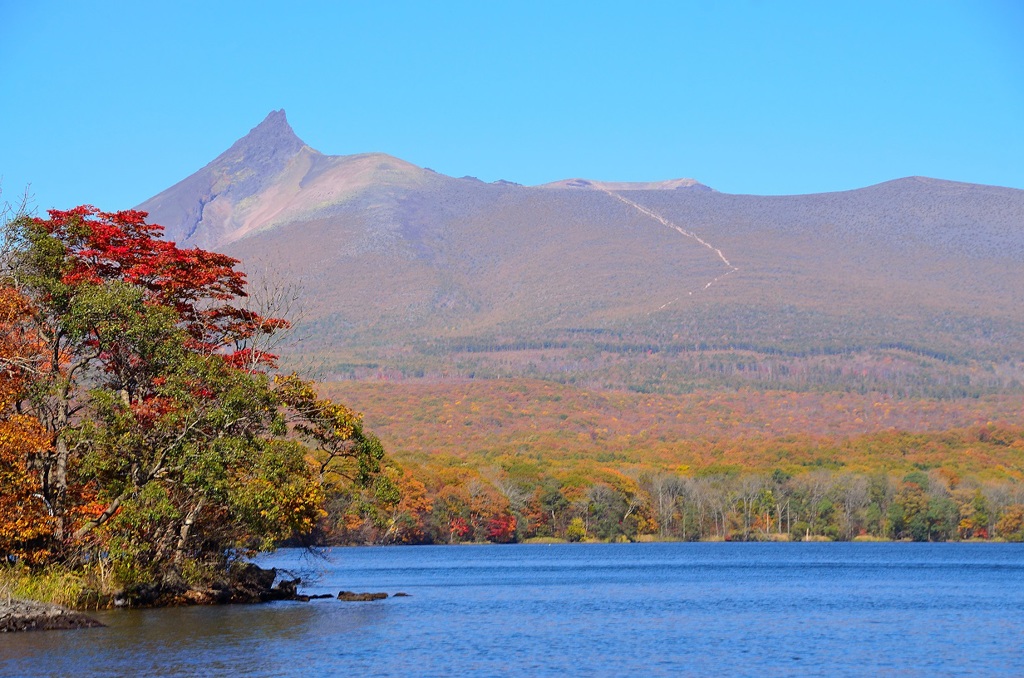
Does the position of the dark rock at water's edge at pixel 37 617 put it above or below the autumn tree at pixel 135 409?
below

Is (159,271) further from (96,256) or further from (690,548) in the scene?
(690,548)

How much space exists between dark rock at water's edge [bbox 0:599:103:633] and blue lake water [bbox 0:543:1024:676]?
60 cm

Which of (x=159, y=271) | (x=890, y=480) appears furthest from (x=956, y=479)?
(x=159, y=271)

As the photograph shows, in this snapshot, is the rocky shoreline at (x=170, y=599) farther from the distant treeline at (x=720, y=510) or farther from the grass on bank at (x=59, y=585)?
the distant treeline at (x=720, y=510)

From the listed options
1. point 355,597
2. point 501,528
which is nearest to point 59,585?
point 355,597

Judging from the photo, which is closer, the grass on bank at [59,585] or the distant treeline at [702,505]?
the grass on bank at [59,585]

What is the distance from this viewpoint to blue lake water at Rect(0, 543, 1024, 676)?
36.0 m

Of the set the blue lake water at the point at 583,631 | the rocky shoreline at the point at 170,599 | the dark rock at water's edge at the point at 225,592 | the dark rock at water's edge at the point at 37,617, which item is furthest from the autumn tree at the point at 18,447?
the dark rock at water's edge at the point at 225,592

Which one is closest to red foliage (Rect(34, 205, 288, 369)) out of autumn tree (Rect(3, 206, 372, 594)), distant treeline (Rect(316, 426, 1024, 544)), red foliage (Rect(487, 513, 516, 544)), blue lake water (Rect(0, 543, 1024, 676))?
autumn tree (Rect(3, 206, 372, 594))

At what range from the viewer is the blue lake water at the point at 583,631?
35969 millimetres

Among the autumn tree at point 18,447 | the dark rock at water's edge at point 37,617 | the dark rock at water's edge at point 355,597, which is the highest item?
the autumn tree at point 18,447

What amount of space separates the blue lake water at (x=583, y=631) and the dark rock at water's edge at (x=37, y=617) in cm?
60

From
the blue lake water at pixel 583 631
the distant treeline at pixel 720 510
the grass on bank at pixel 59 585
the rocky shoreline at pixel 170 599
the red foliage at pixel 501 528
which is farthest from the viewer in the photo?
the red foliage at pixel 501 528

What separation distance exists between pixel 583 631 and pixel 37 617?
17.4 m
